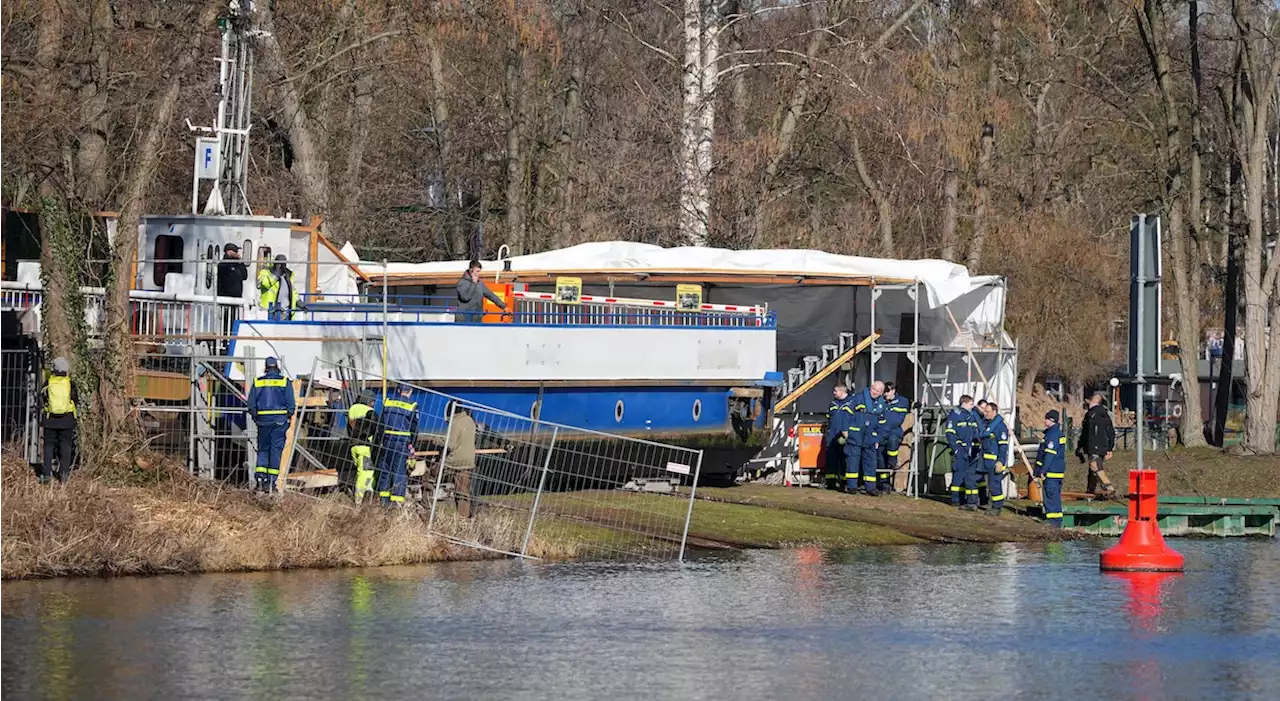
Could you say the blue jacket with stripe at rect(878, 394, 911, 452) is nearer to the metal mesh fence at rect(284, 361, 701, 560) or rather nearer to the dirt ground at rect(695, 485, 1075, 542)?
the dirt ground at rect(695, 485, 1075, 542)

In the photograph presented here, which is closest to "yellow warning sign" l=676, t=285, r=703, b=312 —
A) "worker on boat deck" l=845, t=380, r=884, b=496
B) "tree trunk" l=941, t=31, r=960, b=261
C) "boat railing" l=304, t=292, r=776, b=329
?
"boat railing" l=304, t=292, r=776, b=329

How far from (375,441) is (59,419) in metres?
2.99

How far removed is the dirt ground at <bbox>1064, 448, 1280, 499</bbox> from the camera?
33.7m

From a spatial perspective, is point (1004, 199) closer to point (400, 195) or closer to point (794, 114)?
point (794, 114)

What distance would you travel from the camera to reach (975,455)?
1046 inches

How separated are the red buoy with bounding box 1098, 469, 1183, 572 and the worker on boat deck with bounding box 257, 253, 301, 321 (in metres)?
9.74

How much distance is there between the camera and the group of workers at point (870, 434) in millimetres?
27234

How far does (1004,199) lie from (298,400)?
31739 millimetres

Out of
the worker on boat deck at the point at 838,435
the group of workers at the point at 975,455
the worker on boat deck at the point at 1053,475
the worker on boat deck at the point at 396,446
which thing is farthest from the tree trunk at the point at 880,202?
the worker on boat deck at the point at 396,446

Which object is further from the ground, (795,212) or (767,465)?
(795,212)

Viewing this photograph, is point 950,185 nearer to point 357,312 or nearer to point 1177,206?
point 1177,206

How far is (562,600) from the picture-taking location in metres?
15.3

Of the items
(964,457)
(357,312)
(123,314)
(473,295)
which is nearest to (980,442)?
(964,457)

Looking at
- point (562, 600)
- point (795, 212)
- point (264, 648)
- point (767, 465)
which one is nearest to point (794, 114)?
point (795, 212)
